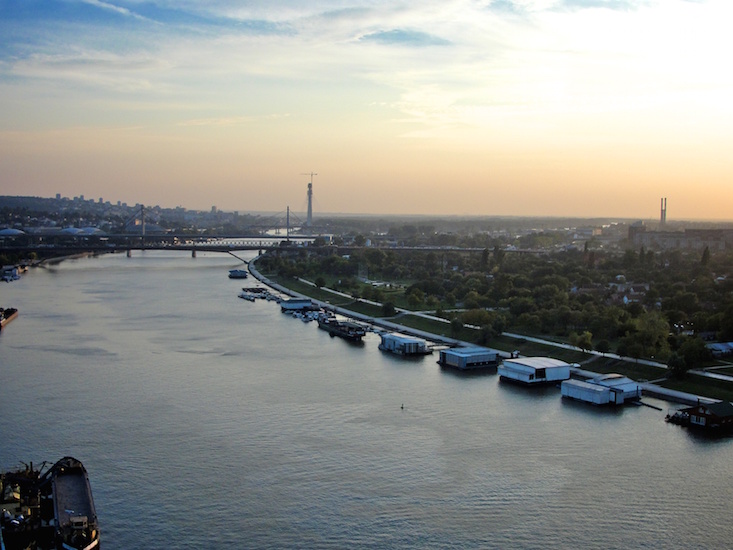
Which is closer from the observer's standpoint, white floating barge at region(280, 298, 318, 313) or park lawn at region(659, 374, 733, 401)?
park lawn at region(659, 374, 733, 401)

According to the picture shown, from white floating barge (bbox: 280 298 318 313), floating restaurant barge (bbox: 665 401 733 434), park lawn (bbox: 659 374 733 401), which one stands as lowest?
floating restaurant barge (bbox: 665 401 733 434)

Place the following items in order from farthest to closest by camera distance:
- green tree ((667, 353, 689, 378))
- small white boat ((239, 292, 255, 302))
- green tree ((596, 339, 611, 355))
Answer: small white boat ((239, 292, 255, 302))
green tree ((596, 339, 611, 355))
green tree ((667, 353, 689, 378))

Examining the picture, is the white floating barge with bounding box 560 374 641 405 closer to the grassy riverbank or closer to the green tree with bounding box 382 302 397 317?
the grassy riverbank

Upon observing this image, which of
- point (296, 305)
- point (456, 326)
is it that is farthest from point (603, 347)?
point (296, 305)

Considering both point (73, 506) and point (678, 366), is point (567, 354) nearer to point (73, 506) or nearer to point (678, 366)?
point (678, 366)

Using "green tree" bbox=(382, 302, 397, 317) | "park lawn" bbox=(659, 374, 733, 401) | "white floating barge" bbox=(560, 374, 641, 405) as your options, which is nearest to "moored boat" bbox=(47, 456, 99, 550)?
"white floating barge" bbox=(560, 374, 641, 405)

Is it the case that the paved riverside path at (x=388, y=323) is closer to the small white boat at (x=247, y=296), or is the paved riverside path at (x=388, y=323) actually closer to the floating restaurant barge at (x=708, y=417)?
the small white boat at (x=247, y=296)

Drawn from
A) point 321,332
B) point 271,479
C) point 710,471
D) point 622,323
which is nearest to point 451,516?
point 271,479
